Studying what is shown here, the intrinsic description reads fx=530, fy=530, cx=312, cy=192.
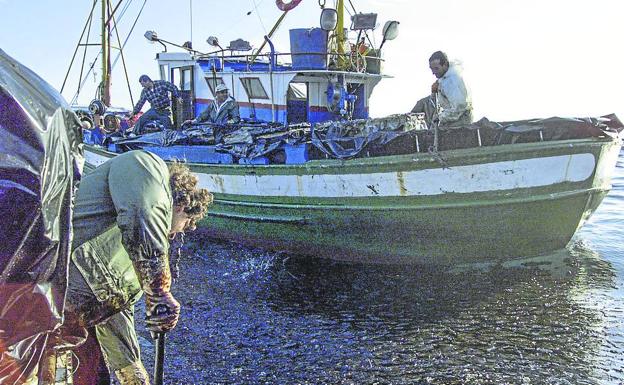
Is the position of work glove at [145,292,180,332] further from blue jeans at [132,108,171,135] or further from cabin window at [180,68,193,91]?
cabin window at [180,68,193,91]

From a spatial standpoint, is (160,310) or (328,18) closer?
(160,310)

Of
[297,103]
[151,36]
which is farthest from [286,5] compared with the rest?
[151,36]

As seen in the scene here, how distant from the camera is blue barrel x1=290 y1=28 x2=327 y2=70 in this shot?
11352 millimetres

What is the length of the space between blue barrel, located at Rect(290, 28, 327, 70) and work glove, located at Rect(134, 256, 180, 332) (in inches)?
363

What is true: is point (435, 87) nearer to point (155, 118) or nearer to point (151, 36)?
point (155, 118)

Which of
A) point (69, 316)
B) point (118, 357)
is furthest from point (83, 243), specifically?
point (118, 357)

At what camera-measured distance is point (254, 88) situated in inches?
478

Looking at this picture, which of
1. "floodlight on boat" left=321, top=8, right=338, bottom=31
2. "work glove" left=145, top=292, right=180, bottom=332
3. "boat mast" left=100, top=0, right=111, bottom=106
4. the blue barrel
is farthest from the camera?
"boat mast" left=100, top=0, right=111, bottom=106

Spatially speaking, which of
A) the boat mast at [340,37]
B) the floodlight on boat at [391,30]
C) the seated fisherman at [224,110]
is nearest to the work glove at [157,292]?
the seated fisherman at [224,110]

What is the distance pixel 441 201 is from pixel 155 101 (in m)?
8.08

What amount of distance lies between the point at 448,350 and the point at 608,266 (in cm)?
452

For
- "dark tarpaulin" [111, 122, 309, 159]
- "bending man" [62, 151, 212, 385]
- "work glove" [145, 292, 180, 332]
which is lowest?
"work glove" [145, 292, 180, 332]

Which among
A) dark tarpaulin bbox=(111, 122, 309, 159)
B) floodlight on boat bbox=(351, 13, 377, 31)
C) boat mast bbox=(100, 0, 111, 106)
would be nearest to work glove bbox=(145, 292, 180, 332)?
dark tarpaulin bbox=(111, 122, 309, 159)

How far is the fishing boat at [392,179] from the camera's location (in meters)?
7.43
